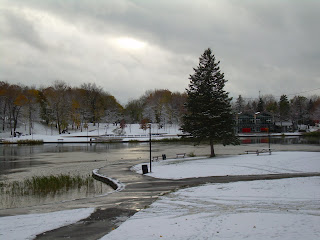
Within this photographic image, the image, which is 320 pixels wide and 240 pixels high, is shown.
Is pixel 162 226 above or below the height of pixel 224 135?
below

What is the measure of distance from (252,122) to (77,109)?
231ft

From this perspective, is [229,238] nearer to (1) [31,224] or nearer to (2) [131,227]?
(2) [131,227]

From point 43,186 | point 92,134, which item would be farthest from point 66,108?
point 43,186

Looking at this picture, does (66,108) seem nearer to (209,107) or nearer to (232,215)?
(209,107)

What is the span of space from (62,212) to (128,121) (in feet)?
414

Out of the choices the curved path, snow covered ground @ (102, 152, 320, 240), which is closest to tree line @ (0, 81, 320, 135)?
the curved path

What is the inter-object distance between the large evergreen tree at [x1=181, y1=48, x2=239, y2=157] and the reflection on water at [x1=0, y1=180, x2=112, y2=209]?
17262 millimetres

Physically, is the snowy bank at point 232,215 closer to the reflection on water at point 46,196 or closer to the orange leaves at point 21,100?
the reflection on water at point 46,196

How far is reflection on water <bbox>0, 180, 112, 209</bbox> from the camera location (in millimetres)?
16450

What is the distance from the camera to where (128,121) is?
138m

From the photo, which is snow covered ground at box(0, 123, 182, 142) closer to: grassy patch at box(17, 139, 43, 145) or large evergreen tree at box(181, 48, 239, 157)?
grassy patch at box(17, 139, 43, 145)

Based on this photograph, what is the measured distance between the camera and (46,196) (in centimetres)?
1814

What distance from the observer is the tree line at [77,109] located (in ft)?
307

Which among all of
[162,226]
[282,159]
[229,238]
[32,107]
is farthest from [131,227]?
[32,107]
